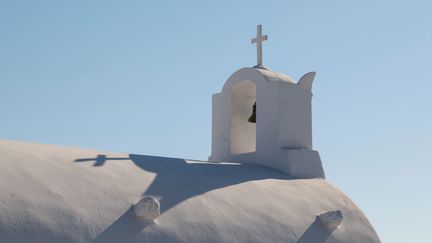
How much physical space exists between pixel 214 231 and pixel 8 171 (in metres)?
2.60

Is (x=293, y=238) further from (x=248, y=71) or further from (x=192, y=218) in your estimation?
(x=248, y=71)

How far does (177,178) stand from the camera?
9508mm

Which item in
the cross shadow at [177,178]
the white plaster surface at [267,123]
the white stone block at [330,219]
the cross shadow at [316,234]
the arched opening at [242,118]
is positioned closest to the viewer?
the cross shadow at [177,178]

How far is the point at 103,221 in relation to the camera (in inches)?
314

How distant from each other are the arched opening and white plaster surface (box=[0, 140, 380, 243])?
3.69 ft

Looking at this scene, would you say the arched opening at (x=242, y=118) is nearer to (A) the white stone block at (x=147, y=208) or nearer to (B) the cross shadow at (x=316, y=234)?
(B) the cross shadow at (x=316, y=234)

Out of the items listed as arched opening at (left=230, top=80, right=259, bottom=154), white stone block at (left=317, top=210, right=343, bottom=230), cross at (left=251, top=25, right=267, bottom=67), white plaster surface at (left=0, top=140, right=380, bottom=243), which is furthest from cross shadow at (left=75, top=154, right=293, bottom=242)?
cross at (left=251, top=25, right=267, bottom=67)

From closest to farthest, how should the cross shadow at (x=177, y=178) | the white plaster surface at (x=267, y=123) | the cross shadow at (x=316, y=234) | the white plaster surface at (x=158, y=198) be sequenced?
the white plaster surface at (x=158, y=198) → the cross shadow at (x=177, y=178) → the cross shadow at (x=316, y=234) → the white plaster surface at (x=267, y=123)

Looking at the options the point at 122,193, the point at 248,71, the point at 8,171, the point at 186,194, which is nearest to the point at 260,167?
the point at 248,71

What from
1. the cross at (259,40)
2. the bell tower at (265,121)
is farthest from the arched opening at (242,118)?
the cross at (259,40)

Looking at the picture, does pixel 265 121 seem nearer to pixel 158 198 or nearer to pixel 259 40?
pixel 259 40

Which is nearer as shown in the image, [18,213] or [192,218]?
[18,213]

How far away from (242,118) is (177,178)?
3280mm

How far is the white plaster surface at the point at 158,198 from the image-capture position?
7629mm
